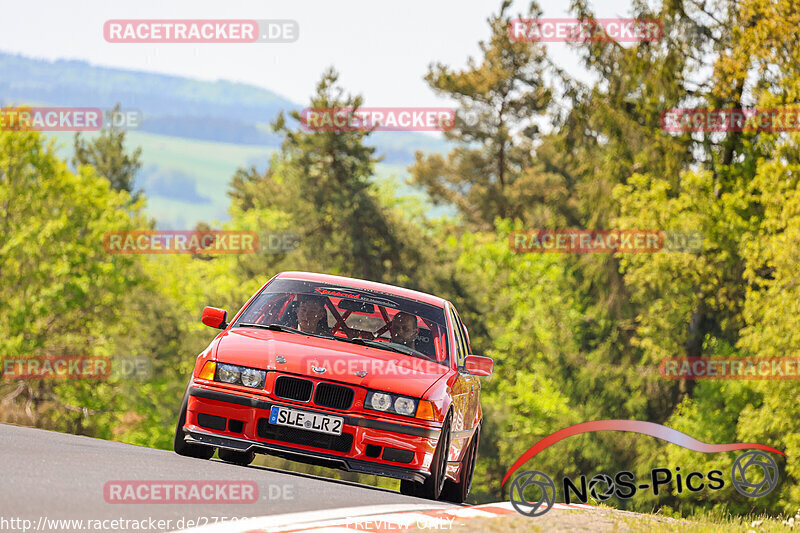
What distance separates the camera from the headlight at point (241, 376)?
913 centimetres

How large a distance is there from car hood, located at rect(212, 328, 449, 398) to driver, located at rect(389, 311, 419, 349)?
47 centimetres

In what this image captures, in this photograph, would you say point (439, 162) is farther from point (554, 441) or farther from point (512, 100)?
point (554, 441)

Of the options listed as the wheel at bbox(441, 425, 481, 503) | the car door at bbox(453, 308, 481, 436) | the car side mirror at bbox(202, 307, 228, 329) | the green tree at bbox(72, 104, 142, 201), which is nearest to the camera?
the car side mirror at bbox(202, 307, 228, 329)

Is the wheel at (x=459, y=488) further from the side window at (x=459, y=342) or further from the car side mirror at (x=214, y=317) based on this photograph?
the car side mirror at (x=214, y=317)

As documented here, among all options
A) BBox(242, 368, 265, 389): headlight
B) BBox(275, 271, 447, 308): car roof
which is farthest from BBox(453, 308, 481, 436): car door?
BBox(242, 368, 265, 389): headlight

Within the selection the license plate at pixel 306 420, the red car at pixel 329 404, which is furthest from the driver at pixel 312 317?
the license plate at pixel 306 420

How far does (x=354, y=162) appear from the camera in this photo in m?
48.1

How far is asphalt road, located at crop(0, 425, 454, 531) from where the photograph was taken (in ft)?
23.4

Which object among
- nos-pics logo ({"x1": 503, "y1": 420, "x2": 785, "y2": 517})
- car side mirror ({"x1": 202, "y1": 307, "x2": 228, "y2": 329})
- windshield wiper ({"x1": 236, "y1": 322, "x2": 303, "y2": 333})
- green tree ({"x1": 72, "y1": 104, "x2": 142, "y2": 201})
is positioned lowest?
nos-pics logo ({"x1": 503, "y1": 420, "x2": 785, "y2": 517})

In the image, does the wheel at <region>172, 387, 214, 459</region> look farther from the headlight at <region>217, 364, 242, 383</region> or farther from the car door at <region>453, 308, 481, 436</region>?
the car door at <region>453, 308, 481, 436</region>

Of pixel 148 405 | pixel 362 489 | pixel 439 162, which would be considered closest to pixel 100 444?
pixel 362 489

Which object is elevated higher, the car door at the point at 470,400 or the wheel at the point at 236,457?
the car door at the point at 470,400

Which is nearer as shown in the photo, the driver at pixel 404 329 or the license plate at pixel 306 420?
the license plate at pixel 306 420

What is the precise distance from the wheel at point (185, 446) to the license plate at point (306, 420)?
31.7 inches
